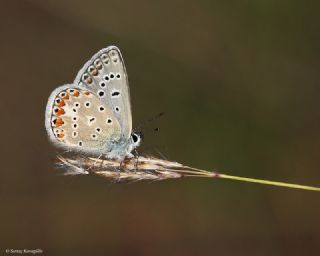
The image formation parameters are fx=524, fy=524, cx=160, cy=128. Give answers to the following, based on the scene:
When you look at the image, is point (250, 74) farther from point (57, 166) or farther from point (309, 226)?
point (57, 166)

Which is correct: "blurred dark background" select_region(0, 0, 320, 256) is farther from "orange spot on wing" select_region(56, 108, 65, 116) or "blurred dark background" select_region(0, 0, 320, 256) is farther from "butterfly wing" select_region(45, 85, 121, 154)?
"orange spot on wing" select_region(56, 108, 65, 116)

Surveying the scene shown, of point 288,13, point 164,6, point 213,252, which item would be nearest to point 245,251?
point 213,252

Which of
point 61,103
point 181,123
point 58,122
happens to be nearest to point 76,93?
point 61,103

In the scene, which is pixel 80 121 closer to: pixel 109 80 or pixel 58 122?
pixel 58 122

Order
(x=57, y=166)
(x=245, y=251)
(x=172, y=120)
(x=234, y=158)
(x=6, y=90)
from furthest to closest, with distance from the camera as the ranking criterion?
(x=6, y=90), (x=172, y=120), (x=234, y=158), (x=245, y=251), (x=57, y=166)

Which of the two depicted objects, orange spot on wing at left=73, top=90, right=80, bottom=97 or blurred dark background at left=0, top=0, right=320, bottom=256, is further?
blurred dark background at left=0, top=0, right=320, bottom=256

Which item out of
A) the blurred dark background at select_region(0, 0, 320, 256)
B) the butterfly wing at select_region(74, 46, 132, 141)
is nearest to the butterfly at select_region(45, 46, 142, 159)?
the butterfly wing at select_region(74, 46, 132, 141)

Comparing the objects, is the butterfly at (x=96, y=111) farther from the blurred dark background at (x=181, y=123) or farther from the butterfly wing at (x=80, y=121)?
the blurred dark background at (x=181, y=123)
